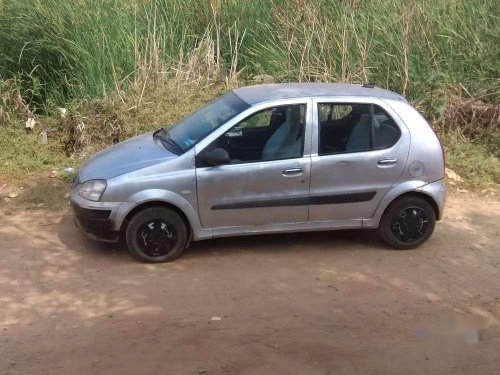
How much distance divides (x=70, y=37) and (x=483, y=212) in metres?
6.67

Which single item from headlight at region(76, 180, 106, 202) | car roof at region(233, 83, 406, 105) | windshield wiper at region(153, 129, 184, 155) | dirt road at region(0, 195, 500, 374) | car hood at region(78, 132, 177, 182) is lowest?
dirt road at region(0, 195, 500, 374)

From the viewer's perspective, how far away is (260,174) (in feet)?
20.1

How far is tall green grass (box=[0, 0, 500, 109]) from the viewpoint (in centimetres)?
1042

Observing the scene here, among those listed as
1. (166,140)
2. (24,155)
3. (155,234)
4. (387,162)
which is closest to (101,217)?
(155,234)

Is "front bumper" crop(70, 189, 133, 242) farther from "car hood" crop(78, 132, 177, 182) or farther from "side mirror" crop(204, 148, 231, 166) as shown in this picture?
"side mirror" crop(204, 148, 231, 166)

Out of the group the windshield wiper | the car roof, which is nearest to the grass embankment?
the windshield wiper

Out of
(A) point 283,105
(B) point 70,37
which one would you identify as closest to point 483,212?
(A) point 283,105

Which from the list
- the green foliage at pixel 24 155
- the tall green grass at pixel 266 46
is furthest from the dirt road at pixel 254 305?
the tall green grass at pixel 266 46

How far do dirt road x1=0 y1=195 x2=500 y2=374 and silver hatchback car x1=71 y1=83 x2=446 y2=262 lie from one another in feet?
1.09

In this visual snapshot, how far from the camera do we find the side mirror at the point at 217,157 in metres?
6.00

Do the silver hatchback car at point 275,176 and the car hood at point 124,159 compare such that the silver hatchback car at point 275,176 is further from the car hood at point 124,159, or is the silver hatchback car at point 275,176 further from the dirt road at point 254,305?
the dirt road at point 254,305

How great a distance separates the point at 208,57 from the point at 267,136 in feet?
16.1

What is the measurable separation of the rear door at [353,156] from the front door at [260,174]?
127 mm

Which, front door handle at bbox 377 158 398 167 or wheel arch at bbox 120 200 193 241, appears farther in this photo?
front door handle at bbox 377 158 398 167
